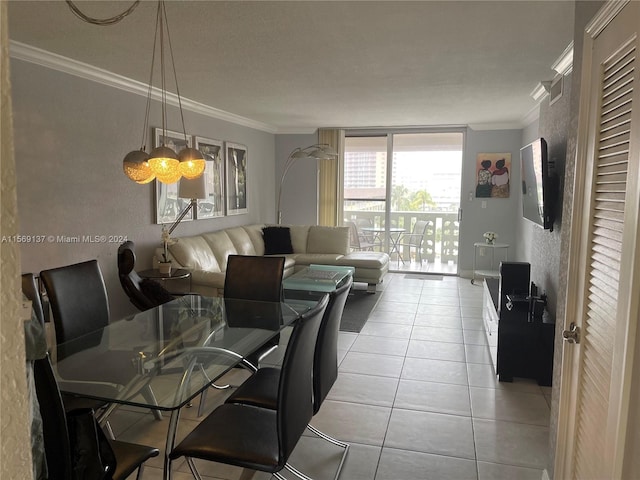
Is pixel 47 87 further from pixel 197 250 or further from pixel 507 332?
pixel 507 332

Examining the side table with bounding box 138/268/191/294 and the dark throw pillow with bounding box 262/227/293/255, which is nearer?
the side table with bounding box 138/268/191/294

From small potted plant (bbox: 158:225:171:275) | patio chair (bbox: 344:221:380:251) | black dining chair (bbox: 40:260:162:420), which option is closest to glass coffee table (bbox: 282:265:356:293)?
small potted plant (bbox: 158:225:171:275)

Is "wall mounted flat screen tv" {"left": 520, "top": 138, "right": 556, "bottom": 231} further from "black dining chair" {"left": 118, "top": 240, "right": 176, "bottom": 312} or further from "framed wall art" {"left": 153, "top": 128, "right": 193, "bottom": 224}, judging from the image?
"framed wall art" {"left": 153, "top": 128, "right": 193, "bottom": 224}

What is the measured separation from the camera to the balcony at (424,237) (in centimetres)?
816

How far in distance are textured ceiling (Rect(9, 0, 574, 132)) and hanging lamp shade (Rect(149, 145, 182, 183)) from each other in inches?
31.1

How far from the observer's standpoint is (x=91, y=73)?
400 centimetres

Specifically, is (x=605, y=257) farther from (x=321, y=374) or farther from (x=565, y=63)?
(x=565, y=63)

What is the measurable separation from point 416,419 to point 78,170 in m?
3.25

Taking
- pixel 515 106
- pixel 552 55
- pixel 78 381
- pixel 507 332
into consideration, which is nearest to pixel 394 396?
pixel 507 332

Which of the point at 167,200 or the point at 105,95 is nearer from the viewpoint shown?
the point at 105,95

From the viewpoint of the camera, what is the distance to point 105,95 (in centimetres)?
425

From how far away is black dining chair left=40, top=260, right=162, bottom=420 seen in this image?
212cm

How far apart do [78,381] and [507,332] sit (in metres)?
2.82

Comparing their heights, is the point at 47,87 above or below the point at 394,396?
above
